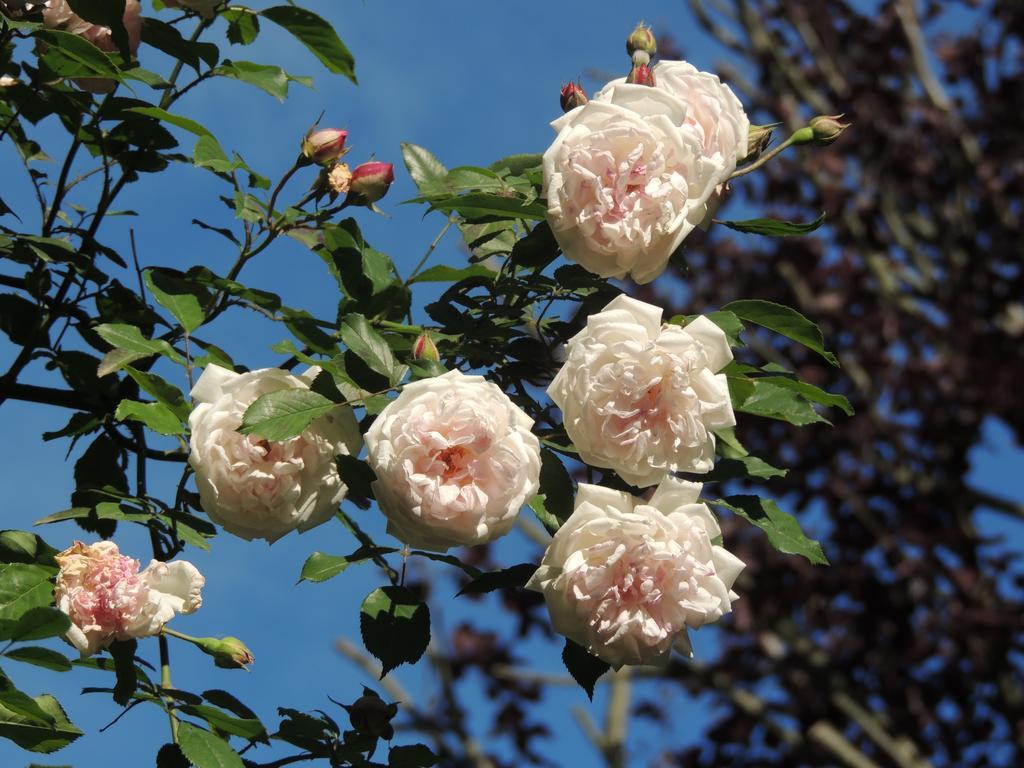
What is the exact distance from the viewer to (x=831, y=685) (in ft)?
15.1

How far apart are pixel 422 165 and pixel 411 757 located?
2.07 ft

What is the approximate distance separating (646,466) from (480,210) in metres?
0.29

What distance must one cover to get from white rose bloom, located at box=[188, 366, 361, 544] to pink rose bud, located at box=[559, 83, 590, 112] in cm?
40

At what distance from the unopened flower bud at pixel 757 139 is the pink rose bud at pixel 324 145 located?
46 centimetres

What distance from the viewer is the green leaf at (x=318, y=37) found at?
1359 mm

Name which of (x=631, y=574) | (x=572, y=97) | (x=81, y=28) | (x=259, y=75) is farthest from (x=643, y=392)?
(x=81, y=28)

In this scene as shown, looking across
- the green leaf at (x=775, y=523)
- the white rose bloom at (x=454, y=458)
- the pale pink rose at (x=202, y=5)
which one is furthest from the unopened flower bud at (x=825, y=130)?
the pale pink rose at (x=202, y=5)

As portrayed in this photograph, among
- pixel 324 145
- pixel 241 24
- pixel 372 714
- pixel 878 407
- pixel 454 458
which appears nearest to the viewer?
pixel 454 458

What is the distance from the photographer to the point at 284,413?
3.33 ft

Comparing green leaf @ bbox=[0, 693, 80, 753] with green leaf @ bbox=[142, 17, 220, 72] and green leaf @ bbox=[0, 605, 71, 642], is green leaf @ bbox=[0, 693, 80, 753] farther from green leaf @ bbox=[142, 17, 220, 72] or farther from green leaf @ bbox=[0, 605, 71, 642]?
green leaf @ bbox=[142, 17, 220, 72]

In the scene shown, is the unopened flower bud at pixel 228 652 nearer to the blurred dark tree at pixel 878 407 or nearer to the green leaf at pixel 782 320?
the green leaf at pixel 782 320

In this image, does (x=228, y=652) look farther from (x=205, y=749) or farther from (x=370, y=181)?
(x=370, y=181)

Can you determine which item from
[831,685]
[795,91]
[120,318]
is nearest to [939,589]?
[831,685]

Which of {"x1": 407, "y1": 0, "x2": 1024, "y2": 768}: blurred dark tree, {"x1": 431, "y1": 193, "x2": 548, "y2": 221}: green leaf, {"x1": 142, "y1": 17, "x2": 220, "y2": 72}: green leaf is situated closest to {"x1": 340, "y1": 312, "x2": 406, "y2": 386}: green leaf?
{"x1": 431, "y1": 193, "x2": 548, "y2": 221}: green leaf
